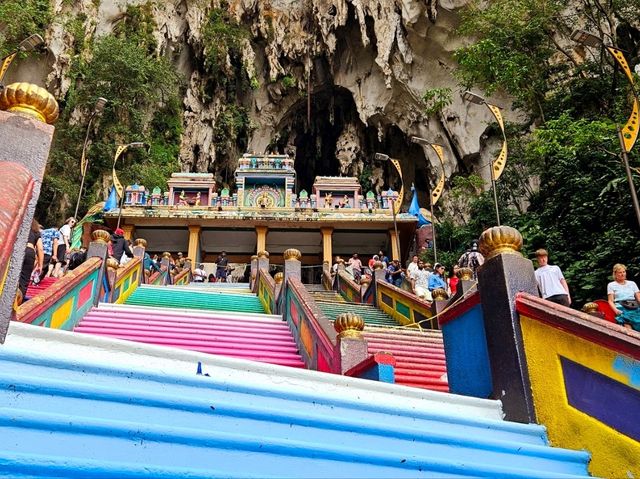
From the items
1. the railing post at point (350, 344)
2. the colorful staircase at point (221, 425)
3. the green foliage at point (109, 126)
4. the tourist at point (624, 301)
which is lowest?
the colorful staircase at point (221, 425)

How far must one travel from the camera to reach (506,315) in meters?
2.53

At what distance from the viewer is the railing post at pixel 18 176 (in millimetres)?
1792

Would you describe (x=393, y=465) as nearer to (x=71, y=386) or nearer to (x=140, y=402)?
(x=140, y=402)

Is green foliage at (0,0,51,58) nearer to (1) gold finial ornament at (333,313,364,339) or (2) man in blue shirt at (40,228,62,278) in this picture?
(2) man in blue shirt at (40,228,62,278)

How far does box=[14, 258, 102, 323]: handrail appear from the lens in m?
3.73

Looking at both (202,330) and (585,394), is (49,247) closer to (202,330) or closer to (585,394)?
(202,330)

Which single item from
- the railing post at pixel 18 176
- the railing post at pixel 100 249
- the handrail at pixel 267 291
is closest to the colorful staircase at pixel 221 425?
the railing post at pixel 18 176

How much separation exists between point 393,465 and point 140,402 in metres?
0.87

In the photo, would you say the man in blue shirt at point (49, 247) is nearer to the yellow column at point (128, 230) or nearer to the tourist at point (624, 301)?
the tourist at point (624, 301)

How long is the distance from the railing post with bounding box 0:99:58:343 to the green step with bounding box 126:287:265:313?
5.22 m

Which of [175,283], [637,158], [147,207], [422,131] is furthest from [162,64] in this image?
[637,158]

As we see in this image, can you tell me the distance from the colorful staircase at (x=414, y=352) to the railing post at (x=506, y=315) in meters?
1.57

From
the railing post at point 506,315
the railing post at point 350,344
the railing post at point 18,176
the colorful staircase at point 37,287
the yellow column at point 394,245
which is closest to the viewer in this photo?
the railing post at point 18,176

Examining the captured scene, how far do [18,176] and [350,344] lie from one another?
7.20 feet
